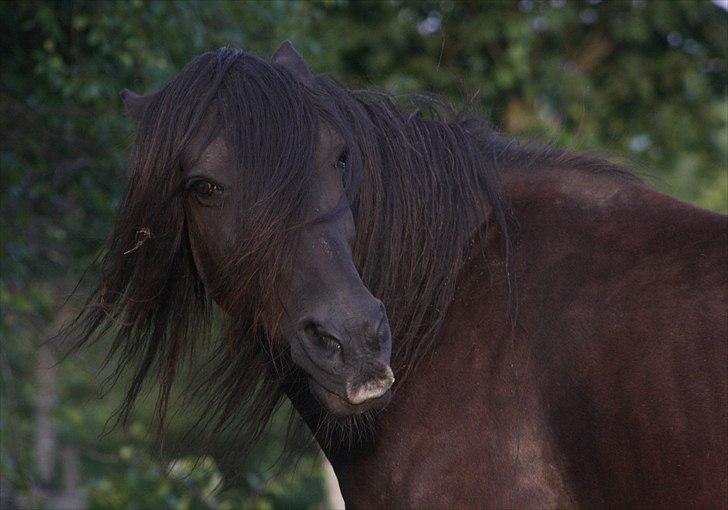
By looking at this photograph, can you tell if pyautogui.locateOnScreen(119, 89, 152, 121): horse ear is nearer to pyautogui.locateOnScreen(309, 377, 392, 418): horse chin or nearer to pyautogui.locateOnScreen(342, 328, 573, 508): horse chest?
pyautogui.locateOnScreen(309, 377, 392, 418): horse chin

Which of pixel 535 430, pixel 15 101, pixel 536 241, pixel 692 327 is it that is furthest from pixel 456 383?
pixel 15 101

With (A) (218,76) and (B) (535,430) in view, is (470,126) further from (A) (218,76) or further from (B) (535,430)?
(B) (535,430)

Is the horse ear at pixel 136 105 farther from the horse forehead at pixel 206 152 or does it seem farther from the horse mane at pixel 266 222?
the horse forehead at pixel 206 152

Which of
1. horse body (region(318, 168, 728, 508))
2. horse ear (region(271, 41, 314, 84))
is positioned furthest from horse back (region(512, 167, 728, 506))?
horse ear (region(271, 41, 314, 84))

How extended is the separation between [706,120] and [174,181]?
9.16 metres

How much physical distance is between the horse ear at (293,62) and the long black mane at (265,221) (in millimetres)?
39

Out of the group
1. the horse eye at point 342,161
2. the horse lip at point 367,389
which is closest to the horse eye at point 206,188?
the horse eye at point 342,161

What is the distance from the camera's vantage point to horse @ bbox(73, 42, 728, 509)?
211 centimetres

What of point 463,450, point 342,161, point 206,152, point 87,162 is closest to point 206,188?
point 206,152

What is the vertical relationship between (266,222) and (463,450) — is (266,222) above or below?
above

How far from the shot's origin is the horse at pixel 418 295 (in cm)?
211

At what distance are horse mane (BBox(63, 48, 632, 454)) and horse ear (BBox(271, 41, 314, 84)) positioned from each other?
43 millimetres

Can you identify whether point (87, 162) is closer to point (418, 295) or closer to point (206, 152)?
point (206, 152)

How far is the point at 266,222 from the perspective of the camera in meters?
2.22
